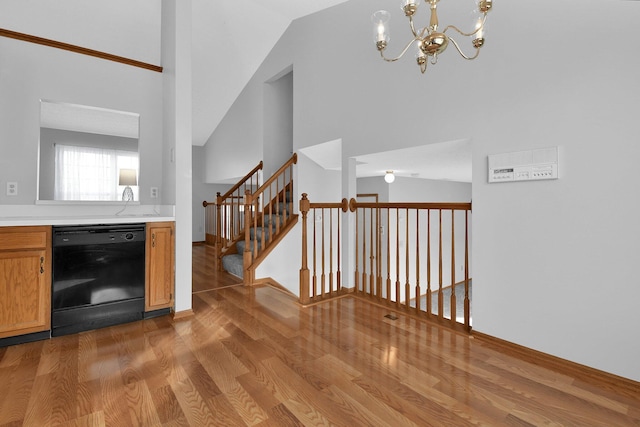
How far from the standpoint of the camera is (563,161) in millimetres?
1883

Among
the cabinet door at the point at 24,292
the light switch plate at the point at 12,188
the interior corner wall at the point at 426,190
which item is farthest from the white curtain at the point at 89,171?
the interior corner wall at the point at 426,190

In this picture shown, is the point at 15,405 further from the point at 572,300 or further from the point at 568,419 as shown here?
the point at 572,300

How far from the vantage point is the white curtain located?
112 inches

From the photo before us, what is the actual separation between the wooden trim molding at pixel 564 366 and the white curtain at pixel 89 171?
3582 mm

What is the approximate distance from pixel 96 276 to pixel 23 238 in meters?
0.54

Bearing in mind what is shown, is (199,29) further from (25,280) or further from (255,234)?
(25,280)

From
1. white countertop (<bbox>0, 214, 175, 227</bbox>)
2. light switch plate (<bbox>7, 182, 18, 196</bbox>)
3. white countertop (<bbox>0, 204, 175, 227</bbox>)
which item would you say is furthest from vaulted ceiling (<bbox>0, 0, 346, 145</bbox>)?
white countertop (<bbox>0, 214, 175, 227</bbox>)

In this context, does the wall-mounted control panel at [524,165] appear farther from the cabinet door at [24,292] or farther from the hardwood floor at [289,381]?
the cabinet door at [24,292]

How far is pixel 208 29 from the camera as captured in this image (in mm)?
4469

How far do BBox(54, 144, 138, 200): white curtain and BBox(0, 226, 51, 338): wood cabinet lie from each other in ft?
2.62

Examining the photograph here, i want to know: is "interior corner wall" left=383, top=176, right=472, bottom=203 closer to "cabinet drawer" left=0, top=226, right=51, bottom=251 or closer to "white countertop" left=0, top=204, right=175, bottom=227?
"white countertop" left=0, top=204, right=175, bottom=227

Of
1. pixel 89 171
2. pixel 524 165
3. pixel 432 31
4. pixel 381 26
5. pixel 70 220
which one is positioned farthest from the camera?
pixel 89 171

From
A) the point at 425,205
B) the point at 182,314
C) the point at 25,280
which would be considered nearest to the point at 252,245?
the point at 182,314

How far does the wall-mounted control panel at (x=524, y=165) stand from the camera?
1.92 metres
